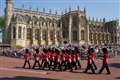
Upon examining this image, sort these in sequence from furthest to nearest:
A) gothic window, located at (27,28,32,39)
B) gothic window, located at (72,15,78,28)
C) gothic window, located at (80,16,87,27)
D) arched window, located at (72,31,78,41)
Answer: gothic window, located at (80,16,87,27) → gothic window, located at (72,15,78,28) → arched window, located at (72,31,78,41) → gothic window, located at (27,28,32,39)

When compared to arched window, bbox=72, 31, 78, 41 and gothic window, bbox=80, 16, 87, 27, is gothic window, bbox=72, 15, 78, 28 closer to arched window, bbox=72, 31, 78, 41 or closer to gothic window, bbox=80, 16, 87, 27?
gothic window, bbox=80, 16, 87, 27

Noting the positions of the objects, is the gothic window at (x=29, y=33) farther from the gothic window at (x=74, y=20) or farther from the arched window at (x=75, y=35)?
the gothic window at (x=74, y=20)

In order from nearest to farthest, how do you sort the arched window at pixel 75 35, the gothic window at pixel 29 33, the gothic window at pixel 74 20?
the gothic window at pixel 29 33 < the arched window at pixel 75 35 < the gothic window at pixel 74 20

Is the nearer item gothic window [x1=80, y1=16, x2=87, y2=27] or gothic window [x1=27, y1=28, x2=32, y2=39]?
gothic window [x1=27, y1=28, x2=32, y2=39]

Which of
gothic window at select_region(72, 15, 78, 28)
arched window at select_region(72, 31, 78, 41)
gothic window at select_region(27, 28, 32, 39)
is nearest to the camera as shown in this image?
gothic window at select_region(27, 28, 32, 39)

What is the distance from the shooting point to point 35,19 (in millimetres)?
80250

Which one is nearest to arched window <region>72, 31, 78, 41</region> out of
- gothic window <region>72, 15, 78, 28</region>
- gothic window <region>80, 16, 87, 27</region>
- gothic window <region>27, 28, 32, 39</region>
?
gothic window <region>72, 15, 78, 28</region>

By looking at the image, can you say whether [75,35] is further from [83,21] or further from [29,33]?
[29,33]

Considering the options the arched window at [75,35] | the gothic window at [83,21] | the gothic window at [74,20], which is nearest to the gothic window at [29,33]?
the arched window at [75,35]

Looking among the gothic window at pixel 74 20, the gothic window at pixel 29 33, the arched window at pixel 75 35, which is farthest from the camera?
the gothic window at pixel 74 20

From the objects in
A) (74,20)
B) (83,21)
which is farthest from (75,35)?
(83,21)

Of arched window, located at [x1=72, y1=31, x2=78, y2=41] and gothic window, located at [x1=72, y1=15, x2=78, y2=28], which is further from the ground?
gothic window, located at [x1=72, y1=15, x2=78, y2=28]

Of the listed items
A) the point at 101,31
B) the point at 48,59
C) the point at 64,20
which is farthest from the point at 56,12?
the point at 48,59

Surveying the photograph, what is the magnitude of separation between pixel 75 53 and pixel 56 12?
69314 millimetres
